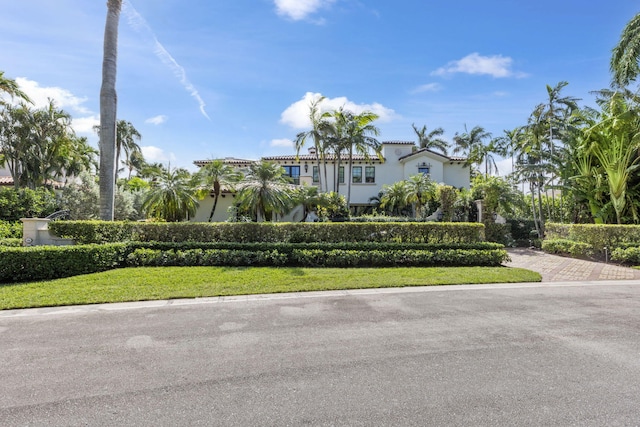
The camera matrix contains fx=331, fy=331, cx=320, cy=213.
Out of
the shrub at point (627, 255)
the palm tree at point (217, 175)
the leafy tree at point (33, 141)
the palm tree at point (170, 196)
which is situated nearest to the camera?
the shrub at point (627, 255)

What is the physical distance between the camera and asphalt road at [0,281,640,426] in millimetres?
3120

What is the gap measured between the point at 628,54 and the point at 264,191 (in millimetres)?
17845

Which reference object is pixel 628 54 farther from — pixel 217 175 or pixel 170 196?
pixel 170 196

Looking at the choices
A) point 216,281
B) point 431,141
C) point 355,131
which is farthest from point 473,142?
point 216,281

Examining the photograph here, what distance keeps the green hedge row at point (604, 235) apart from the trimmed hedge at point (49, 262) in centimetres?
1901

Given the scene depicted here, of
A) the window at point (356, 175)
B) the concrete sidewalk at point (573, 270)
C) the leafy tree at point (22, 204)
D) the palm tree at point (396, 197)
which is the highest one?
the window at point (356, 175)

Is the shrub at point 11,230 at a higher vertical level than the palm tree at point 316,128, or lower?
lower

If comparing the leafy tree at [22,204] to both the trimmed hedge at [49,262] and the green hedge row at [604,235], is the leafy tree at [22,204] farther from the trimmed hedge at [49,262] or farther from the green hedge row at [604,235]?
the green hedge row at [604,235]

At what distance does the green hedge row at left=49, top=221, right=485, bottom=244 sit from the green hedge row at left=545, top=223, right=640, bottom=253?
584 cm

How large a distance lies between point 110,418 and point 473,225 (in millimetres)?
12929

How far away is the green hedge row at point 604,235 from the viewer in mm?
13586

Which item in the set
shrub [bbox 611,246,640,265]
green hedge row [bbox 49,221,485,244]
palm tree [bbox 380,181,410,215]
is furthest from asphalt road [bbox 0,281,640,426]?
palm tree [bbox 380,181,410,215]

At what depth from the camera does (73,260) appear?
30.2 ft

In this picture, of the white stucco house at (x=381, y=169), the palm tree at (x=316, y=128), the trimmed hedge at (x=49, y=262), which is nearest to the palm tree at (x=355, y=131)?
the palm tree at (x=316, y=128)
